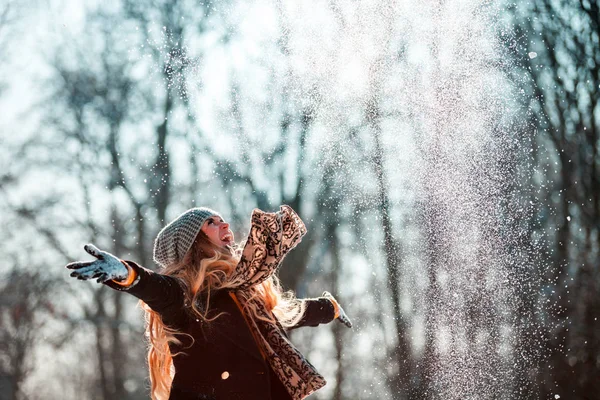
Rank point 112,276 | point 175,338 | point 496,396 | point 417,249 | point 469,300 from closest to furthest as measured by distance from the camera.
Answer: point 112,276 → point 175,338 → point 496,396 → point 469,300 → point 417,249

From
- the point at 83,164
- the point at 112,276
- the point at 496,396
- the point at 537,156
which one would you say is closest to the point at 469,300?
the point at 496,396

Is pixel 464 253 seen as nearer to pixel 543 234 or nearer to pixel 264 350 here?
pixel 543 234

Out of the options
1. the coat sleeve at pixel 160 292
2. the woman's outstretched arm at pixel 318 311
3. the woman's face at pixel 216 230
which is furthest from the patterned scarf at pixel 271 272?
the woman's outstretched arm at pixel 318 311

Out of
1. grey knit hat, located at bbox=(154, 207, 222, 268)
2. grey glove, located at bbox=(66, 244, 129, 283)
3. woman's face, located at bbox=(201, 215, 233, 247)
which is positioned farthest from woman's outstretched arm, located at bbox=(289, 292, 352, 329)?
grey glove, located at bbox=(66, 244, 129, 283)

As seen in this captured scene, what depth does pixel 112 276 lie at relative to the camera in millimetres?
3346

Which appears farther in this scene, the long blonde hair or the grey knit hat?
the grey knit hat

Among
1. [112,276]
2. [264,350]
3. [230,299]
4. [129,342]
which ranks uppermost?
[112,276]

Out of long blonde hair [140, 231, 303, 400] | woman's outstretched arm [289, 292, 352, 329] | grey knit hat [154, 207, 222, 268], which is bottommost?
woman's outstretched arm [289, 292, 352, 329]

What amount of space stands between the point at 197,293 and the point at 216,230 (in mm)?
471

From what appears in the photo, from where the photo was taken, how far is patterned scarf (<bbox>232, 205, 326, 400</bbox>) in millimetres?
4125

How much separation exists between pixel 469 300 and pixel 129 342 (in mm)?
6940

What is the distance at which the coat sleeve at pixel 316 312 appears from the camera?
16.2ft

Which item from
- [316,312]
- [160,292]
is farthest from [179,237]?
[316,312]

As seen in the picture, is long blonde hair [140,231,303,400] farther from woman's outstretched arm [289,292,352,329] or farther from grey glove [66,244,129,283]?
grey glove [66,244,129,283]
